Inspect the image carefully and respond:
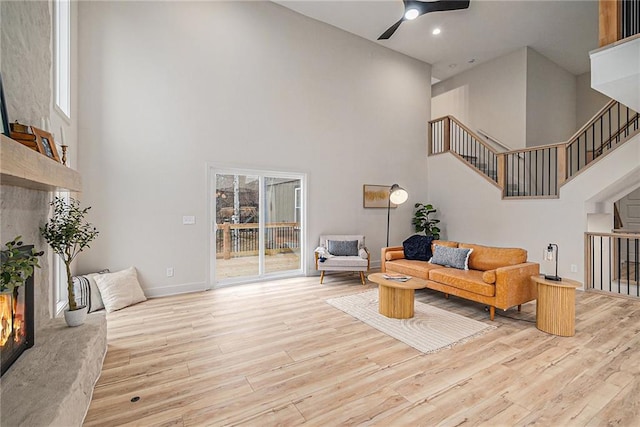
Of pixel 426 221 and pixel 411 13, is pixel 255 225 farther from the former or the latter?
pixel 411 13

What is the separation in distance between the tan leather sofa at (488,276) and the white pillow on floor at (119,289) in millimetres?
3952

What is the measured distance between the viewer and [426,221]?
24.3 ft

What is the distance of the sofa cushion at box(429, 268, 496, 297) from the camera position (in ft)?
11.9

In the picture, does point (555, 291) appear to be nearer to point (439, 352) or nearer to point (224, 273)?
point (439, 352)

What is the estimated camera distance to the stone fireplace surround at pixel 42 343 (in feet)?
4.75

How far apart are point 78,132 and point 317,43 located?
4.49 meters

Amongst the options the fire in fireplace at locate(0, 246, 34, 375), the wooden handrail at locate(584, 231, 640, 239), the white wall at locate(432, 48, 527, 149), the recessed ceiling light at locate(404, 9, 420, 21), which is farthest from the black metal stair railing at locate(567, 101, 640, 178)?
the fire in fireplace at locate(0, 246, 34, 375)

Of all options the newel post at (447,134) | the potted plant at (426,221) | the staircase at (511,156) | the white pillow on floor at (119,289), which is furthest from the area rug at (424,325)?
the newel post at (447,134)

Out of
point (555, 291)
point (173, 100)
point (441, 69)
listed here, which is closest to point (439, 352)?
point (555, 291)

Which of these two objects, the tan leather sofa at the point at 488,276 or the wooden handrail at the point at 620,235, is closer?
the tan leather sofa at the point at 488,276

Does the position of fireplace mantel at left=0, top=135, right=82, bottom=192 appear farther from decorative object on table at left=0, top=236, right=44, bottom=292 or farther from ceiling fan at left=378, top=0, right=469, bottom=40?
ceiling fan at left=378, top=0, right=469, bottom=40

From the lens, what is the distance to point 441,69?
8.20m

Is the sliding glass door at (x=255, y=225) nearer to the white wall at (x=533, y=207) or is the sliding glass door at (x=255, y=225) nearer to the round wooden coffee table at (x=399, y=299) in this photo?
the round wooden coffee table at (x=399, y=299)

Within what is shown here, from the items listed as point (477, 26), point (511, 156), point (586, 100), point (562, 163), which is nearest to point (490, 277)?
point (562, 163)
